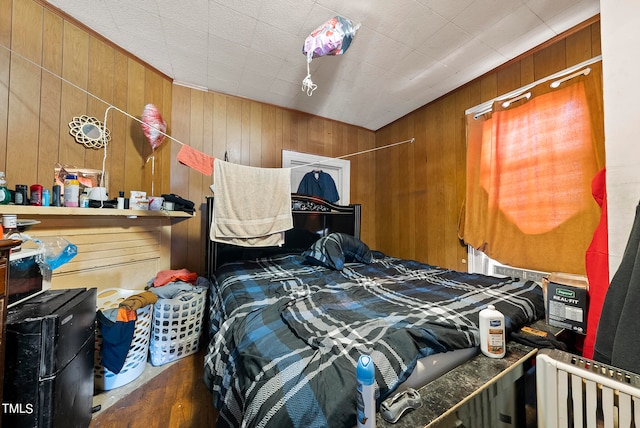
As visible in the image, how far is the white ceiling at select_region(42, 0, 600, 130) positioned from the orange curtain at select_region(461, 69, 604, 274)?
48 cm

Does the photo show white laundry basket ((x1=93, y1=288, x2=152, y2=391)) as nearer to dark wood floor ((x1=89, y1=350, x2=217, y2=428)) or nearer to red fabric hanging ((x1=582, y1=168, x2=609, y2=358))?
dark wood floor ((x1=89, y1=350, x2=217, y2=428))

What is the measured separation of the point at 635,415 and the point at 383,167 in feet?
9.70

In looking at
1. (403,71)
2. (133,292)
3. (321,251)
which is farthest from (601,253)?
(133,292)

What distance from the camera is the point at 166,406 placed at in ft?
4.33

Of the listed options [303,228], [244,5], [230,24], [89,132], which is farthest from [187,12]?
[303,228]

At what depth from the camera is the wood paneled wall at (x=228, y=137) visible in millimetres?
2348

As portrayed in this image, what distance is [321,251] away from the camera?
2.05 m

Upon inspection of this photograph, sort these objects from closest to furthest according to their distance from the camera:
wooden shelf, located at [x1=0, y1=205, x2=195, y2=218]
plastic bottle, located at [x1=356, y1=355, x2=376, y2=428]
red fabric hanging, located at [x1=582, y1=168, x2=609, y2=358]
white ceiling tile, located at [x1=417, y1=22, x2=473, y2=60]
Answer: plastic bottle, located at [x1=356, y1=355, x2=376, y2=428] → red fabric hanging, located at [x1=582, y1=168, x2=609, y2=358] → wooden shelf, located at [x1=0, y1=205, x2=195, y2=218] → white ceiling tile, located at [x1=417, y1=22, x2=473, y2=60]

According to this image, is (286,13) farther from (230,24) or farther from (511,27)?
A: (511,27)

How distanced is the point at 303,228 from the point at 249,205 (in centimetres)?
71

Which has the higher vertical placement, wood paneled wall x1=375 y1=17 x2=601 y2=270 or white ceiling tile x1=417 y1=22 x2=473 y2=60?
white ceiling tile x1=417 y1=22 x2=473 y2=60

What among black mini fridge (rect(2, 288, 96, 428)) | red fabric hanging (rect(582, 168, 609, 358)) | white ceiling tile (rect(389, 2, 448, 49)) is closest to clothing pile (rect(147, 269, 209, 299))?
black mini fridge (rect(2, 288, 96, 428))

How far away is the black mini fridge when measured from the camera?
0.88m

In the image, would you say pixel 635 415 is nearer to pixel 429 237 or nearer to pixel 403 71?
pixel 429 237
